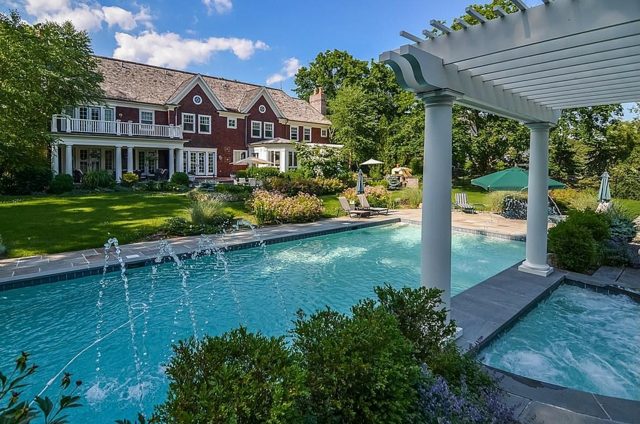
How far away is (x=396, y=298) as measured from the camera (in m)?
3.42

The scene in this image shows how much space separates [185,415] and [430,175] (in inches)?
139

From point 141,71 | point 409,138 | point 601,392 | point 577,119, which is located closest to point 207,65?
point 141,71

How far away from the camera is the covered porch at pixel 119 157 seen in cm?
2353

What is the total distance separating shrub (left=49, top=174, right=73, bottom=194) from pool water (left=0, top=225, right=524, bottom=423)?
45.5 ft

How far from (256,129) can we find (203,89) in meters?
5.47

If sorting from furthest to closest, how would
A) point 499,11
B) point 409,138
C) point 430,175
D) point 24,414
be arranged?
1. point 409,138
2. point 430,175
3. point 499,11
4. point 24,414

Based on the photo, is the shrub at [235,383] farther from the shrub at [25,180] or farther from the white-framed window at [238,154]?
the white-framed window at [238,154]

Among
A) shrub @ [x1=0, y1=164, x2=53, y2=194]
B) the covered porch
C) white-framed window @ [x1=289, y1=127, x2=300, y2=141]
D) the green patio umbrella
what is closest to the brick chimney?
white-framed window @ [x1=289, y1=127, x2=300, y2=141]

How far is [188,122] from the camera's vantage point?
28.8 m

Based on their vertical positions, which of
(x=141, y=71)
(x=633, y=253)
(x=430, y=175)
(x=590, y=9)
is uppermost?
(x=141, y=71)

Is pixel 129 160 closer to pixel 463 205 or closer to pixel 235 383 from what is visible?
pixel 463 205

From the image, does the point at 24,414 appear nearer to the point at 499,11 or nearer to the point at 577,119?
the point at 499,11

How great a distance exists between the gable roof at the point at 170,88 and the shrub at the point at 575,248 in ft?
77.8

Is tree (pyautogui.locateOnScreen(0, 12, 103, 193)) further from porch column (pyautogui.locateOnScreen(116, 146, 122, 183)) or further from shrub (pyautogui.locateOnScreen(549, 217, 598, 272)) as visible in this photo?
porch column (pyautogui.locateOnScreen(116, 146, 122, 183))
